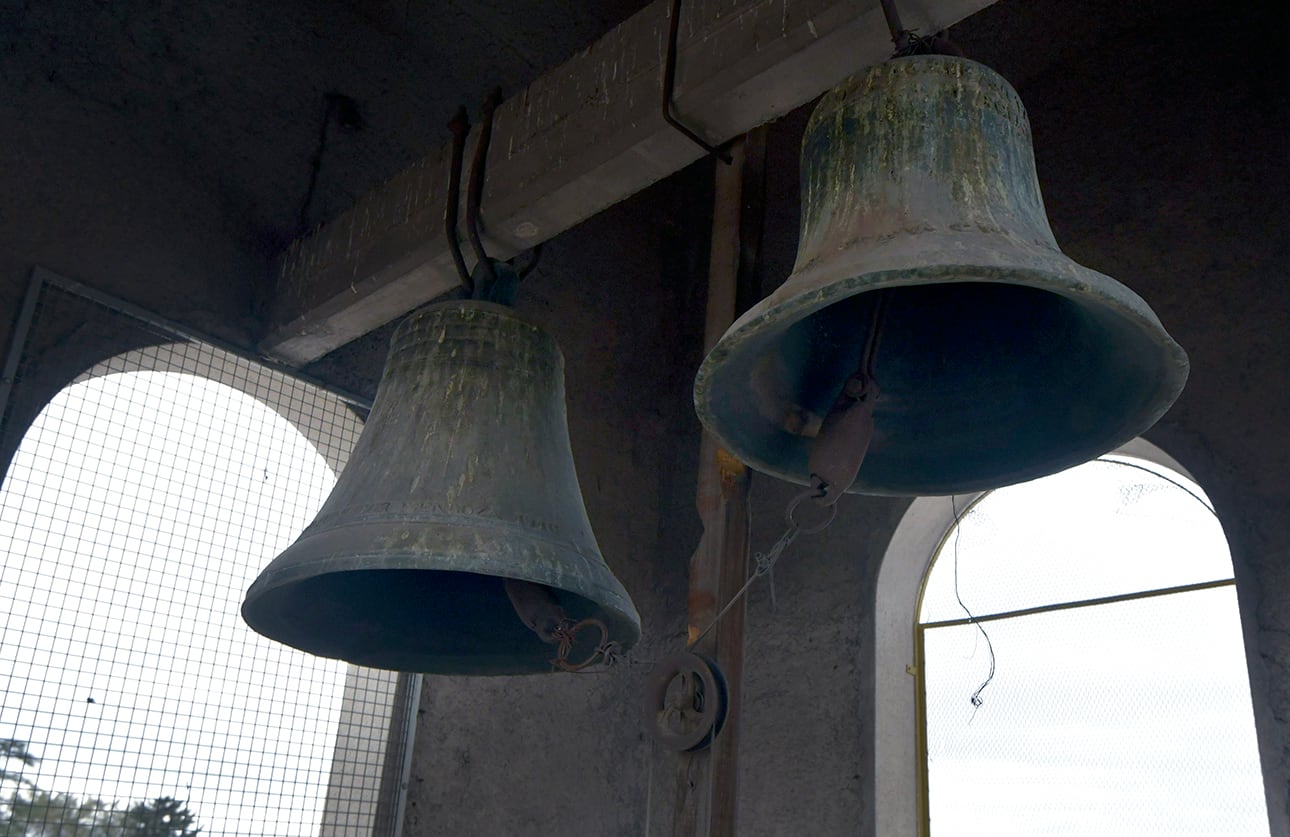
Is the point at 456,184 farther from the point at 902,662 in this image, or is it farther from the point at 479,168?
the point at 902,662

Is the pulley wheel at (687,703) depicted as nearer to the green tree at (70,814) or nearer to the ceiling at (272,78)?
the green tree at (70,814)

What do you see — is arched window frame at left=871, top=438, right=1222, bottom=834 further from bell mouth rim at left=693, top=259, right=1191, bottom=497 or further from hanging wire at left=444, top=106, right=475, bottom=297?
bell mouth rim at left=693, top=259, right=1191, bottom=497

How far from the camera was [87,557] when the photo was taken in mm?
2506

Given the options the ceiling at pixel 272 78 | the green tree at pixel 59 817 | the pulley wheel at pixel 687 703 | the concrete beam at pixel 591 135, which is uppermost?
the ceiling at pixel 272 78

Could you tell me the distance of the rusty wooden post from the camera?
202 cm

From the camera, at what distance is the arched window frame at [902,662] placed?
3.25 m

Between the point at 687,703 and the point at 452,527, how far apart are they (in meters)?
0.64

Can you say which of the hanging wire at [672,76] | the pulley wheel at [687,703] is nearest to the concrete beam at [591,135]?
the hanging wire at [672,76]

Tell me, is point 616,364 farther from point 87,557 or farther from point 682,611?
point 87,557

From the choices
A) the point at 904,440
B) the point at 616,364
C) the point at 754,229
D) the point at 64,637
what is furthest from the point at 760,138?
the point at 64,637

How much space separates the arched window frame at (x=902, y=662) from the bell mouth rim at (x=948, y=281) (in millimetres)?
2052

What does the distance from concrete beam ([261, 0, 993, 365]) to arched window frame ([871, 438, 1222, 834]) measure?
1601 mm

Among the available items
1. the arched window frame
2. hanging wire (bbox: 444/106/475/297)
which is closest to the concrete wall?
the arched window frame

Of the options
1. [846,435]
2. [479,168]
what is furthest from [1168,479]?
[846,435]
